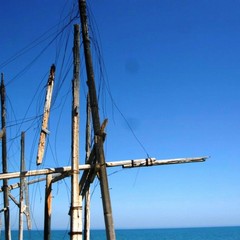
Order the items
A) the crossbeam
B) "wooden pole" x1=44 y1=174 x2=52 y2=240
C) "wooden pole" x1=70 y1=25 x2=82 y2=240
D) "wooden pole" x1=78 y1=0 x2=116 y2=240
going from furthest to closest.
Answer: "wooden pole" x1=44 y1=174 x2=52 y2=240 → the crossbeam → "wooden pole" x1=78 y1=0 x2=116 y2=240 → "wooden pole" x1=70 y1=25 x2=82 y2=240

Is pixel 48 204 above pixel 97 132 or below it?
below

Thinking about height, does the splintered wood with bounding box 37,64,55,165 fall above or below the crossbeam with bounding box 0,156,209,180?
above

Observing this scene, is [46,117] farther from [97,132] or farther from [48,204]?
[48,204]

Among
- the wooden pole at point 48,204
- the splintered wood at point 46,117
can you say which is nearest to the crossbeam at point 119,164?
the splintered wood at point 46,117

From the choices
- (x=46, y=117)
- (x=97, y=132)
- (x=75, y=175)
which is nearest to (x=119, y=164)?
(x=97, y=132)

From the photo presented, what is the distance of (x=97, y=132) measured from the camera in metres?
13.0

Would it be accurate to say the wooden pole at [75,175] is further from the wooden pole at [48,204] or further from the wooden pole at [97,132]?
the wooden pole at [48,204]

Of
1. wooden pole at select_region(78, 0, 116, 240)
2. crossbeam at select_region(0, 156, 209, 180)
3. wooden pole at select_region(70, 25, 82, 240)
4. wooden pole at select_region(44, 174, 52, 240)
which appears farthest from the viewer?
wooden pole at select_region(44, 174, 52, 240)

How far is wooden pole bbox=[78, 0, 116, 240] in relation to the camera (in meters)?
12.3

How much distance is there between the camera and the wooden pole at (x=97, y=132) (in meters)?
12.3

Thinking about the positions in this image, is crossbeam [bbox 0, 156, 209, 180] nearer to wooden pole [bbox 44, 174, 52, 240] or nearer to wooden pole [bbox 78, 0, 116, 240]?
wooden pole [bbox 78, 0, 116, 240]

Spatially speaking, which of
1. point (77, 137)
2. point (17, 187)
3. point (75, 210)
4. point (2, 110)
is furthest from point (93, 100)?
point (17, 187)

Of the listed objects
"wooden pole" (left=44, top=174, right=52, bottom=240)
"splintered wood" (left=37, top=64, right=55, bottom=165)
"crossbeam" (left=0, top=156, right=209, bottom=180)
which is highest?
"splintered wood" (left=37, top=64, right=55, bottom=165)

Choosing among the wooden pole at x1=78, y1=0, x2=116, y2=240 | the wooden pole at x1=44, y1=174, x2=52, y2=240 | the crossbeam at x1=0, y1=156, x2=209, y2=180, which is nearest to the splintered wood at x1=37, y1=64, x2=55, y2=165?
the crossbeam at x1=0, y1=156, x2=209, y2=180
